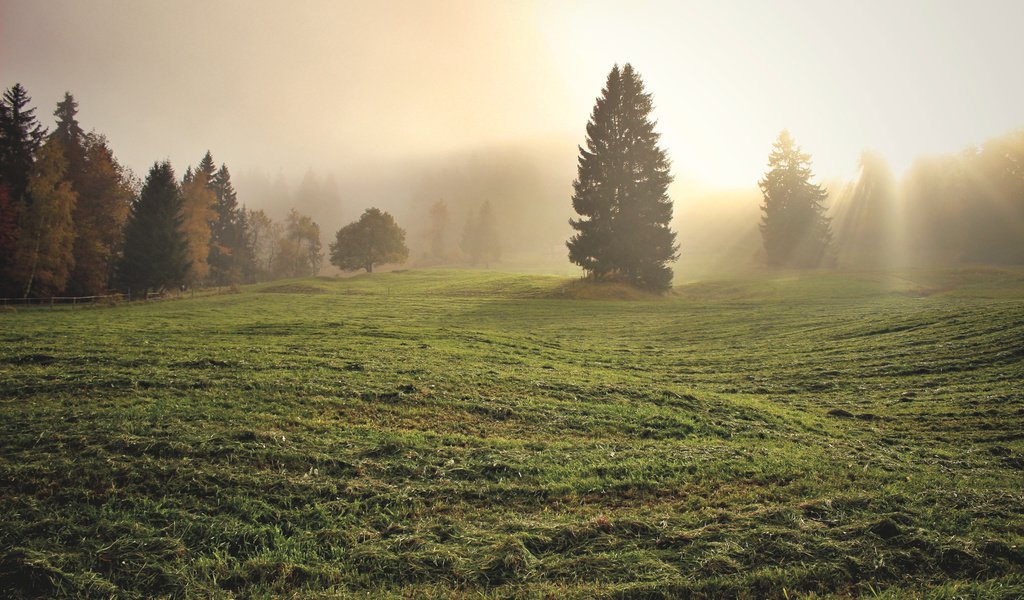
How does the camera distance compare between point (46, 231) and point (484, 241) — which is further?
point (484, 241)

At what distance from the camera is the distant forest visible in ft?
135

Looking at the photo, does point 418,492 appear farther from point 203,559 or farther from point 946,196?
point 946,196

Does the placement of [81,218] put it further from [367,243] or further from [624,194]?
[624,194]

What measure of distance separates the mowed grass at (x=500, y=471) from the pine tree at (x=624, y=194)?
30.7 m

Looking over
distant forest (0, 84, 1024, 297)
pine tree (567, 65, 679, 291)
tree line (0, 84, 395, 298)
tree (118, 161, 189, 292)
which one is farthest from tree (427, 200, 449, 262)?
pine tree (567, 65, 679, 291)

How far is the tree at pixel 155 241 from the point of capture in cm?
5059

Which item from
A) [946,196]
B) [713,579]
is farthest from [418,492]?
[946,196]

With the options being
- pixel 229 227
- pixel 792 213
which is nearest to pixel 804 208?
pixel 792 213

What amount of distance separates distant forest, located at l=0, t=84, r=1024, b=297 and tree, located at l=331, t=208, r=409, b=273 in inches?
741

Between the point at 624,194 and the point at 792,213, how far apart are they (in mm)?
40072

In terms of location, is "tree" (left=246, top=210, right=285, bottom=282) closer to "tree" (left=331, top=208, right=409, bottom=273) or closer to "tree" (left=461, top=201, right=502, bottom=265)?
"tree" (left=331, top=208, right=409, bottom=273)

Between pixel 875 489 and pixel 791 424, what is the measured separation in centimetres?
356

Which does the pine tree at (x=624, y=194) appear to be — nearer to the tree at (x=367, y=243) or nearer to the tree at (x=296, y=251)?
the tree at (x=367, y=243)

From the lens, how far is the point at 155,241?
51156 mm
